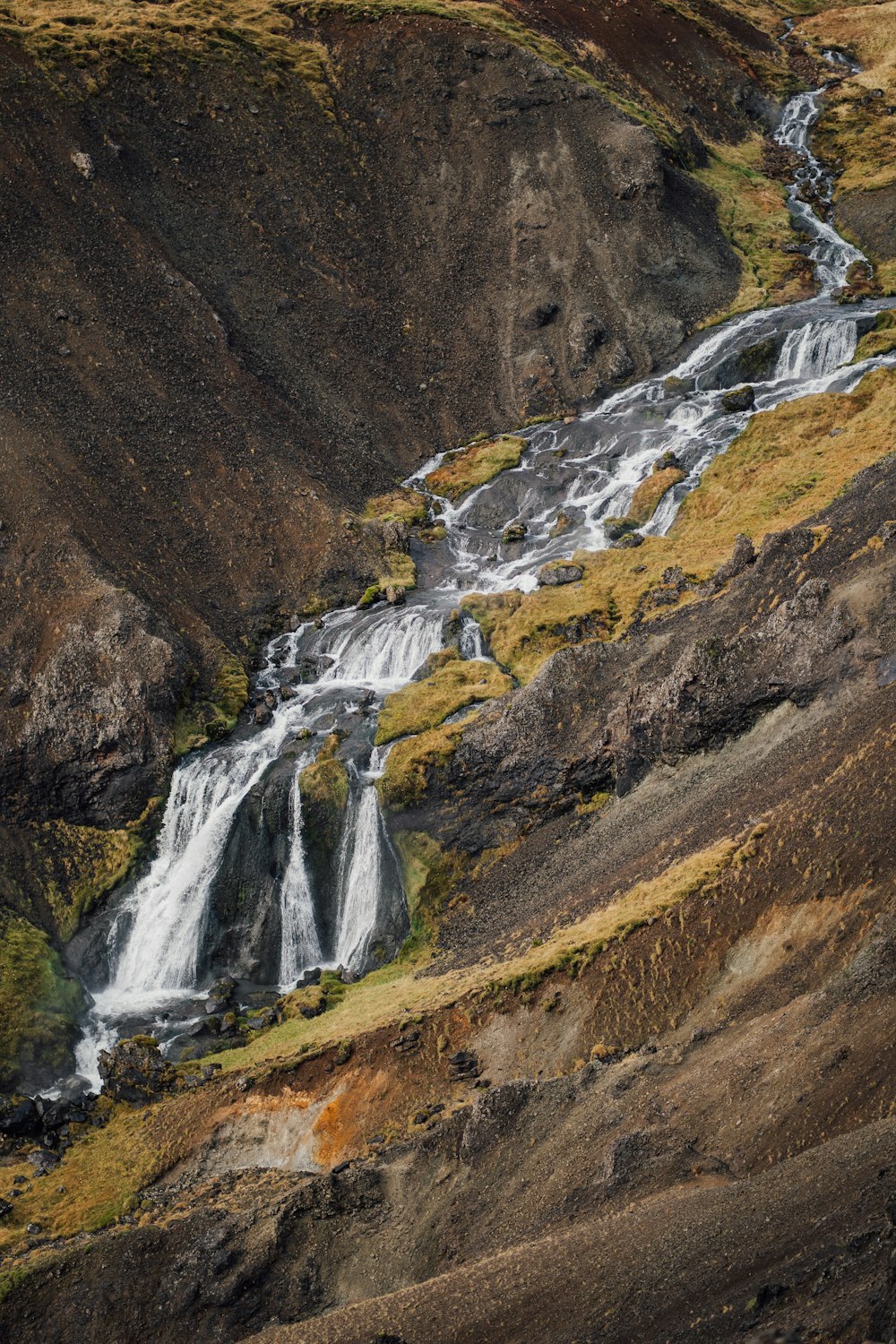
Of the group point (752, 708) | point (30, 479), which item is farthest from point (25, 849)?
point (752, 708)

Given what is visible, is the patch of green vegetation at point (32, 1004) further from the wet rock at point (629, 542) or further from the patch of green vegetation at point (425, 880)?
the wet rock at point (629, 542)

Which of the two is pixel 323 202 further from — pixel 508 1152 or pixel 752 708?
pixel 508 1152

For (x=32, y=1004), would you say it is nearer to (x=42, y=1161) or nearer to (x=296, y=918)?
(x=42, y=1161)

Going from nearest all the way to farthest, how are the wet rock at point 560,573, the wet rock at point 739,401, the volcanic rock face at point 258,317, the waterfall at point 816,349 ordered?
the volcanic rock face at point 258,317 → the wet rock at point 560,573 → the wet rock at point 739,401 → the waterfall at point 816,349

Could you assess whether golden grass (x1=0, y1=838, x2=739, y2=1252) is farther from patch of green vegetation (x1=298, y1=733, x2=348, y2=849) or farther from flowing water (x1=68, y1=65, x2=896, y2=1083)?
patch of green vegetation (x1=298, y1=733, x2=348, y2=849)

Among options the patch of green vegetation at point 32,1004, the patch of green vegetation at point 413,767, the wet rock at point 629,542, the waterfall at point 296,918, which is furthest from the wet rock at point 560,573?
the patch of green vegetation at point 32,1004

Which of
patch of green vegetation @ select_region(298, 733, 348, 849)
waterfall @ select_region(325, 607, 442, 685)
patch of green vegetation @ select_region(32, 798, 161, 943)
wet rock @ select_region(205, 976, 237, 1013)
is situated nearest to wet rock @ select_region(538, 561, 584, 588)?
waterfall @ select_region(325, 607, 442, 685)

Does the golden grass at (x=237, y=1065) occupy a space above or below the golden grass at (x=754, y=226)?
below
